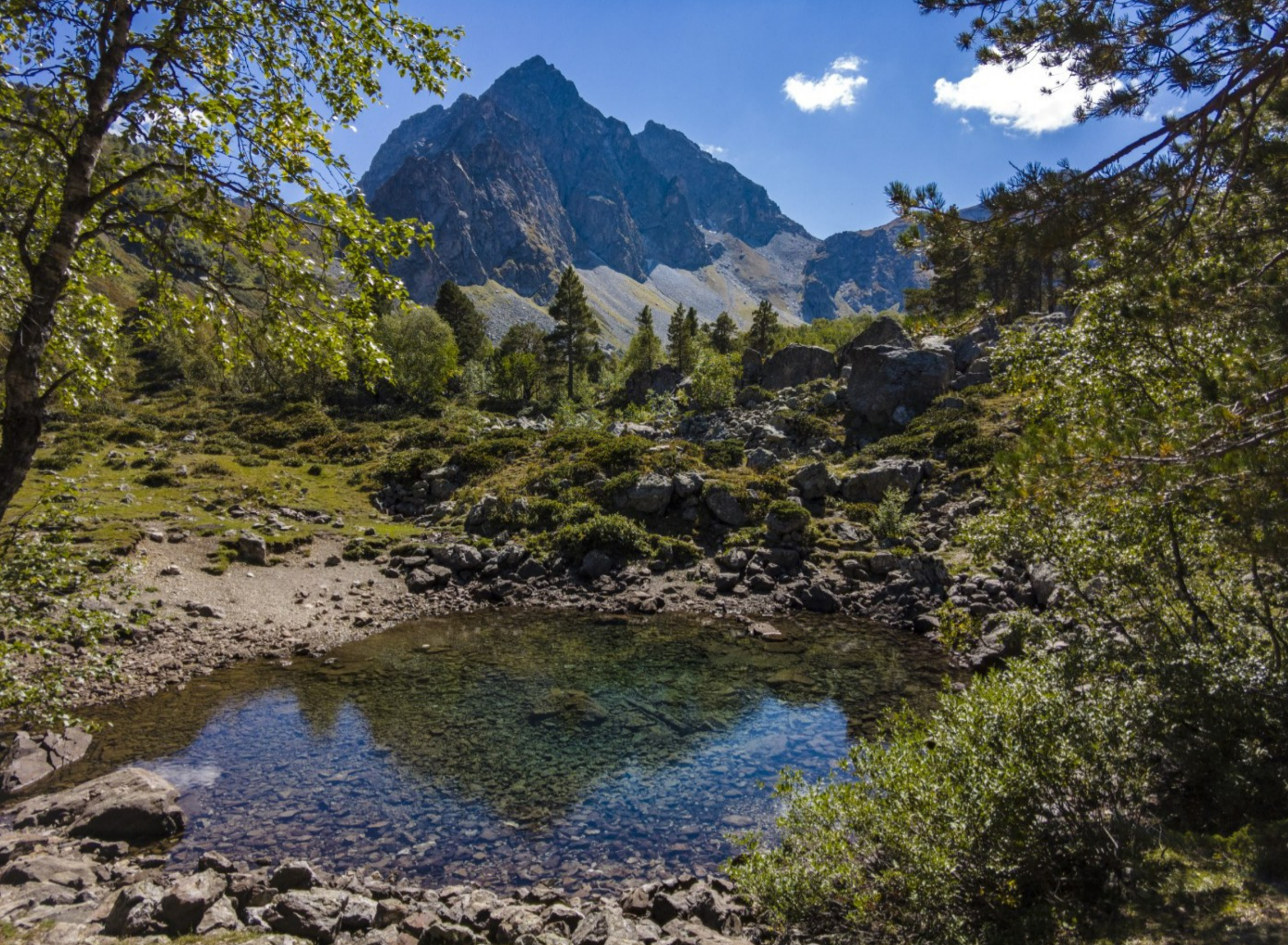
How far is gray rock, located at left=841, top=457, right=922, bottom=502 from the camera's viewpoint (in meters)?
35.2

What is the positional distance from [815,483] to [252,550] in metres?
27.7

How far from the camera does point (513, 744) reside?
15891 millimetres

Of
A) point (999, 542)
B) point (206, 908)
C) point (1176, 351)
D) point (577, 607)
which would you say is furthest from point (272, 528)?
point (1176, 351)

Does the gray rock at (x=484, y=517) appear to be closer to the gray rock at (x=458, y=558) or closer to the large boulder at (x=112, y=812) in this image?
the gray rock at (x=458, y=558)

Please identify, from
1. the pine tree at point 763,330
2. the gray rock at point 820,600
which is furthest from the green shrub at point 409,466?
the pine tree at point 763,330

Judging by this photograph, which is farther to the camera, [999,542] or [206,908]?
[999,542]

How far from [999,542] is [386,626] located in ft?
71.8

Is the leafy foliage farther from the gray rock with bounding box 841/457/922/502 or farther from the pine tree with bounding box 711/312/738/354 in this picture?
the pine tree with bounding box 711/312/738/354

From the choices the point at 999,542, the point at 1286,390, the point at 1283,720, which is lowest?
the point at 1283,720

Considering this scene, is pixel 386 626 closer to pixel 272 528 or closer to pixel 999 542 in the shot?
pixel 272 528

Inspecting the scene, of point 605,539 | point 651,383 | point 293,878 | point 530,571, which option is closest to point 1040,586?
point 605,539

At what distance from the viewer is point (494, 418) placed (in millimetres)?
62406

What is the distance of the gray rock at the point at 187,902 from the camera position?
7.88 meters

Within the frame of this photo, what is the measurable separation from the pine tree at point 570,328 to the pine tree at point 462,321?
10598mm
